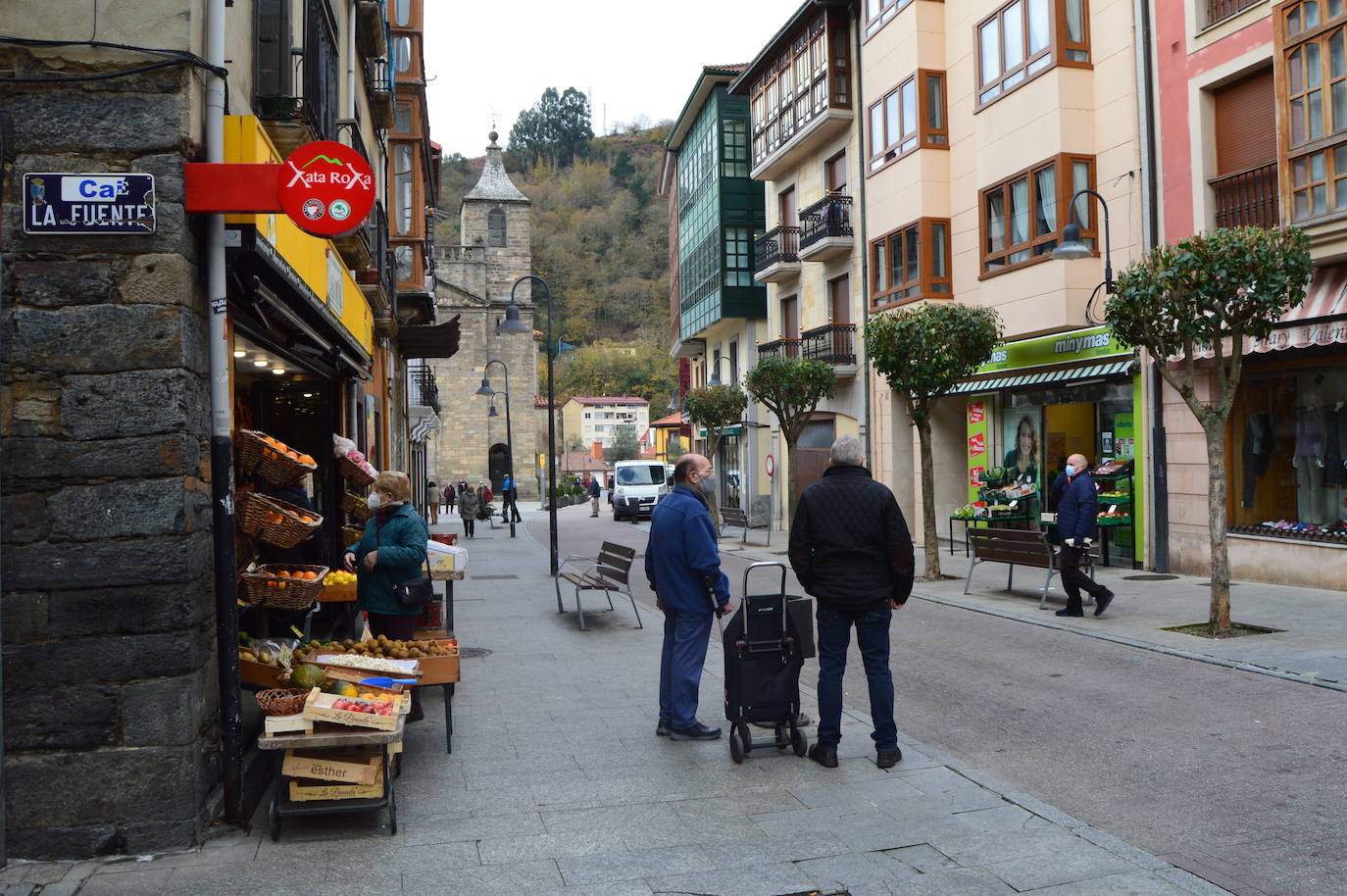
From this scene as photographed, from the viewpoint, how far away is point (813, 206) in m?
26.9

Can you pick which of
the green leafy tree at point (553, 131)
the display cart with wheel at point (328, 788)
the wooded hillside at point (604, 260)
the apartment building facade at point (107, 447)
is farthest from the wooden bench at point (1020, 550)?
the green leafy tree at point (553, 131)

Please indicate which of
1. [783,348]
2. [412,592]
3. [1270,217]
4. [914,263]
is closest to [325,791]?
[412,592]

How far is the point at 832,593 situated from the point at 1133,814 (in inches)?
73.5

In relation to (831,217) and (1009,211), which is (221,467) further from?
(831,217)

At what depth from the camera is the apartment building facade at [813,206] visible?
85.0ft

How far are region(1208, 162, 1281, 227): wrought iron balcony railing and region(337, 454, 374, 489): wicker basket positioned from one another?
11.0 meters

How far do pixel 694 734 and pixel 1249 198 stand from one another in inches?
456

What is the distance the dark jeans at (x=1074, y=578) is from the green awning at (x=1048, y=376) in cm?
569

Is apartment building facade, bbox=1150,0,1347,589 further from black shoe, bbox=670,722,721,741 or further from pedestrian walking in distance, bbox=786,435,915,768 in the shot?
black shoe, bbox=670,722,721,741

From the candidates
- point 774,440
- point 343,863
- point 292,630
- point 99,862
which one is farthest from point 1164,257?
point 774,440

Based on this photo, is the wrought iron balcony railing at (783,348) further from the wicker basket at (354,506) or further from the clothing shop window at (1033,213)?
the wicker basket at (354,506)

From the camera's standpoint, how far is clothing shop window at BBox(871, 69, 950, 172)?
21922 millimetres

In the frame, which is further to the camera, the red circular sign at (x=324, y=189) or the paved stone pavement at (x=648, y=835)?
the red circular sign at (x=324, y=189)

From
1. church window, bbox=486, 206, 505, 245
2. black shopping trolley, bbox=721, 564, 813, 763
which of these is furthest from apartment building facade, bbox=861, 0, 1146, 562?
church window, bbox=486, 206, 505, 245
